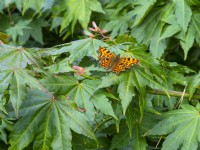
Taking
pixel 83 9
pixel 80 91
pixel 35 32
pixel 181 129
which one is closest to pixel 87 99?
pixel 80 91

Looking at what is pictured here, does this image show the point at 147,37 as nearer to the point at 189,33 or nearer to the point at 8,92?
the point at 189,33

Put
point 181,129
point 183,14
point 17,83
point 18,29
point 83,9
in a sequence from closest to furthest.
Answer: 1. point 17,83
2. point 181,129
3. point 183,14
4. point 83,9
5. point 18,29

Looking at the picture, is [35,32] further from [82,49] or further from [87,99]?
[87,99]

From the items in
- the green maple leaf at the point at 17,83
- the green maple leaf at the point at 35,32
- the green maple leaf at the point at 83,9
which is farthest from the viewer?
the green maple leaf at the point at 35,32

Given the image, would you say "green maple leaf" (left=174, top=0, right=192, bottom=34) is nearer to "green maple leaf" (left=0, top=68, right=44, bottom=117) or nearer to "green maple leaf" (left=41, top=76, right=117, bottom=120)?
"green maple leaf" (left=41, top=76, right=117, bottom=120)

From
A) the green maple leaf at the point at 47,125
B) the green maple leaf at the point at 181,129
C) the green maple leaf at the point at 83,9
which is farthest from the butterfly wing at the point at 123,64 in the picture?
the green maple leaf at the point at 83,9

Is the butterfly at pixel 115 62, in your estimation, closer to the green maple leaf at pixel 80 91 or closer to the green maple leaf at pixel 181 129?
the green maple leaf at pixel 80 91
